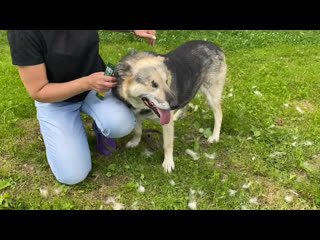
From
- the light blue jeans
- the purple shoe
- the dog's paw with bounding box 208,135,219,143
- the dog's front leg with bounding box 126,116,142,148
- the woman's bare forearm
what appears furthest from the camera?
Answer: the dog's paw with bounding box 208,135,219,143

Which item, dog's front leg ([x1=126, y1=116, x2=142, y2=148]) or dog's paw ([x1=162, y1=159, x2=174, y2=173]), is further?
dog's front leg ([x1=126, y1=116, x2=142, y2=148])

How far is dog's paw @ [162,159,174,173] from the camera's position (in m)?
3.25

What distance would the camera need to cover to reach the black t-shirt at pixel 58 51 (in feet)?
8.36

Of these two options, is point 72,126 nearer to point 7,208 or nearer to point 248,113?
point 7,208

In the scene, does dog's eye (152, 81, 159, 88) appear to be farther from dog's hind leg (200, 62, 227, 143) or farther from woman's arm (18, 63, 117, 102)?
dog's hind leg (200, 62, 227, 143)

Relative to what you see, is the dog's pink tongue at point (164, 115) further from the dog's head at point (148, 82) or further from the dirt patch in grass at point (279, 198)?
the dirt patch in grass at point (279, 198)

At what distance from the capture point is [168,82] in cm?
294

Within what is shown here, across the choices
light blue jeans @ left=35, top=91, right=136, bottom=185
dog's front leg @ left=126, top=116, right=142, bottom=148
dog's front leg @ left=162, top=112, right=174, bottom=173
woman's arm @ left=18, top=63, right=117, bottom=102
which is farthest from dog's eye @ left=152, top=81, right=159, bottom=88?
dog's front leg @ left=126, top=116, right=142, bottom=148

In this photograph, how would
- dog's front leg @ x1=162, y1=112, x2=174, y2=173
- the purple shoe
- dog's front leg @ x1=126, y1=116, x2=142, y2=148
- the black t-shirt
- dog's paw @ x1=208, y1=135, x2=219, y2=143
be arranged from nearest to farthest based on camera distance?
1. the black t-shirt
2. dog's front leg @ x1=162, y1=112, x2=174, y2=173
3. the purple shoe
4. dog's front leg @ x1=126, y1=116, x2=142, y2=148
5. dog's paw @ x1=208, y1=135, x2=219, y2=143

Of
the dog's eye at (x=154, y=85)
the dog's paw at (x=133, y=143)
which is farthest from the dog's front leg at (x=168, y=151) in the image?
the dog's eye at (x=154, y=85)

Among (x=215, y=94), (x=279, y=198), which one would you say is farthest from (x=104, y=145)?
(x=279, y=198)

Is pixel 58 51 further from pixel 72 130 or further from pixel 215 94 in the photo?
pixel 215 94

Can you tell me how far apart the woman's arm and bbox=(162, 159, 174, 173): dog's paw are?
40.8 inches

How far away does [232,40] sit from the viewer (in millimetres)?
6625
